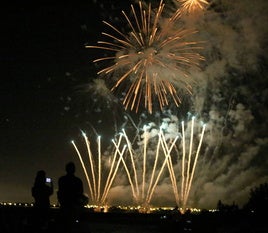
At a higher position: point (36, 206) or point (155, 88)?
point (155, 88)

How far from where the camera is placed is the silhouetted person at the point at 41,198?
7.06 metres

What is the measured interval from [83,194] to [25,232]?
43.1 inches

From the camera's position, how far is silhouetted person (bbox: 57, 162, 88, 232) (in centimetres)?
674

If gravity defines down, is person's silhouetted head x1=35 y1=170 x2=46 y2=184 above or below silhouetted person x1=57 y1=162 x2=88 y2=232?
above

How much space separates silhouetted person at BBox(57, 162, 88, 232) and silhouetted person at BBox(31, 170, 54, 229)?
45 centimetres

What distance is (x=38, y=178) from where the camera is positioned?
7.52 meters

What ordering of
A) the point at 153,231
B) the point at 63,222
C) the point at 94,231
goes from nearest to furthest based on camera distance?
the point at 63,222 < the point at 94,231 < the point at 153,231

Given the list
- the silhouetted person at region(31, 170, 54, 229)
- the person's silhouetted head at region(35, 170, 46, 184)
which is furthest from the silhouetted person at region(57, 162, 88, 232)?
the person's silhouetted head at region(35, 170, 46, 184)

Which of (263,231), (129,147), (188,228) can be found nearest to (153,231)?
(188,228)

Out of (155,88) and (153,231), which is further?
(155,88)

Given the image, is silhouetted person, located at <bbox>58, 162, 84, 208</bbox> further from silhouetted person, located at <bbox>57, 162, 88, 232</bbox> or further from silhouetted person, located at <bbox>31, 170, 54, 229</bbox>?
silhouetted person, located at <bbox>31, 170, 54, 229</bbox>

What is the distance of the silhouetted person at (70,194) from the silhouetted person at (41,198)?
0.45 m

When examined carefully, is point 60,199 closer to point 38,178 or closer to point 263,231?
point 38,178

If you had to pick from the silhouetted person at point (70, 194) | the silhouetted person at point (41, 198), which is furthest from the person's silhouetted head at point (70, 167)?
the silhouetted person at point (41, 198)
